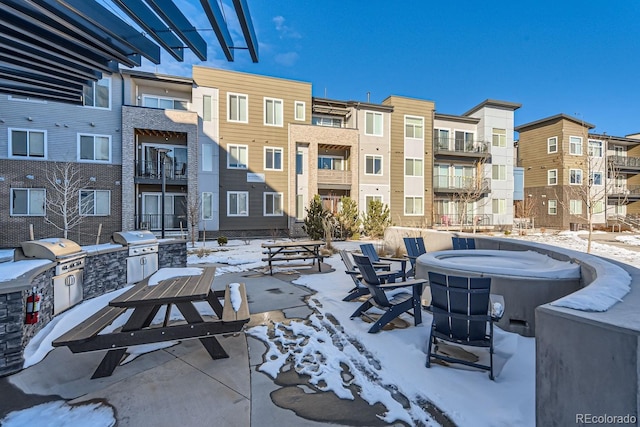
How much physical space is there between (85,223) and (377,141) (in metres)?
19.5

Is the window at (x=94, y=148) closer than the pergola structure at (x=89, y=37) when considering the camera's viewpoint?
No

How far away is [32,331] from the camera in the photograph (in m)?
4.32

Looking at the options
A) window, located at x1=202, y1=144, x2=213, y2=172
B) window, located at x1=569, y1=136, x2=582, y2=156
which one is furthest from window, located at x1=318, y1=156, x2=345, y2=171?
window, located at x1=569, y1=136, x2=582, y2=156

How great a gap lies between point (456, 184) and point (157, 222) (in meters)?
22.9

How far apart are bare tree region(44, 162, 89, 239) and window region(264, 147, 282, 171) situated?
10.4 meters

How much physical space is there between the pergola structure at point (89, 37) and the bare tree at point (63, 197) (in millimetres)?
14709

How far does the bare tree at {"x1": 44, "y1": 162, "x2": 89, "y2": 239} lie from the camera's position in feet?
54.2

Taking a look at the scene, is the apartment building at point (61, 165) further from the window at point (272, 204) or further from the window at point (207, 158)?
the window at point (272, 204)

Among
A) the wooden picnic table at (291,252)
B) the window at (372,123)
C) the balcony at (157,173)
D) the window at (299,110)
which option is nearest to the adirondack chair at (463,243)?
the wooden picnic table at (291,252)

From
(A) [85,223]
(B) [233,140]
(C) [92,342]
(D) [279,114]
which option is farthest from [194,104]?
(C) [92,342]

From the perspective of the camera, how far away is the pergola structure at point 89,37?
2865mm

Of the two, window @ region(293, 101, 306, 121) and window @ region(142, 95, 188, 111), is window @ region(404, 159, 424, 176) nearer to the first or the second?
window @ region(293, 101, 306, 121)

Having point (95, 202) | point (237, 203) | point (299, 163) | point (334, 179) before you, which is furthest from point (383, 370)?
point (334, 179)

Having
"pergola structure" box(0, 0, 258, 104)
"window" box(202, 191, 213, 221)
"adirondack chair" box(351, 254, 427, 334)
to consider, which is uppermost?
"pergola structure" box(0, 0, 258, 104)
